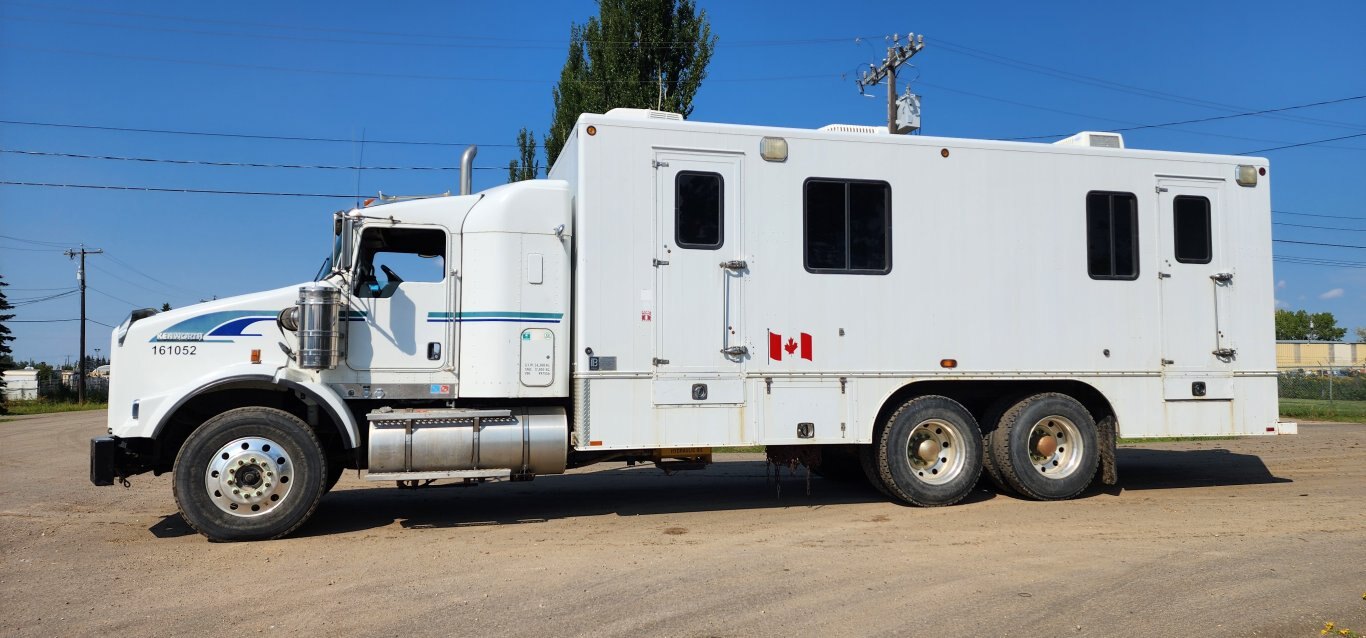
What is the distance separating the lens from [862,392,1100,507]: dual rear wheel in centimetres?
855

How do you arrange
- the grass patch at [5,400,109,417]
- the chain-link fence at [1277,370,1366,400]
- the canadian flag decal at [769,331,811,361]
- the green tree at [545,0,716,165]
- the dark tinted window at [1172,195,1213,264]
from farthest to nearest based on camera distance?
the grass patch at [5,400,109,417], the chain-link fence at [1277,370,1366,400], the green tree at [545,0,716,165], the dark tinted window at [1172,195,1213,264], the canadian flag decal at [769,331,811,361]

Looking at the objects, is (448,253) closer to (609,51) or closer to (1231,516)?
(1231,516)

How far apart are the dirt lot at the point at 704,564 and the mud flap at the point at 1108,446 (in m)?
0.27

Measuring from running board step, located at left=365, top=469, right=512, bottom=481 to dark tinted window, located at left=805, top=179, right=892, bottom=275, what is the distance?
335 centimetres

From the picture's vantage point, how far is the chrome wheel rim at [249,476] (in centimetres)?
723

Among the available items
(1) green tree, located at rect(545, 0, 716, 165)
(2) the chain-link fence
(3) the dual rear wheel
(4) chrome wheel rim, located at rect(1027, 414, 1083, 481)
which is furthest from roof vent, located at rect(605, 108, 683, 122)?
(2) the chain-link fence

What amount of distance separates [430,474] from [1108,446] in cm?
651

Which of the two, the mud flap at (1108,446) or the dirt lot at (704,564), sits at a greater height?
the mud flap at (1108,446)

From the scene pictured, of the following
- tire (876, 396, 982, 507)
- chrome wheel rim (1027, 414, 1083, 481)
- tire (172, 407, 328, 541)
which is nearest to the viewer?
tire (172, 407, 328, 541)

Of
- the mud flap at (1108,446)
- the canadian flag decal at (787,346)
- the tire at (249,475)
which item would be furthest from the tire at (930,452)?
the tire at (249,475)

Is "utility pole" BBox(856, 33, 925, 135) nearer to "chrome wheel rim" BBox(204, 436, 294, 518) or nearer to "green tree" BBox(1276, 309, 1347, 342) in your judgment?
"chrome wheel rim" BBox(204, 436, 294, 518)

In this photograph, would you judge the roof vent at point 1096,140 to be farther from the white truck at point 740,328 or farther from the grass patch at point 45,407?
the grass patch at point 45,407

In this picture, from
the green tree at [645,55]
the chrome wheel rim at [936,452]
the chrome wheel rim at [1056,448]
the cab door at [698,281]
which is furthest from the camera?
the green tree at [645,55]

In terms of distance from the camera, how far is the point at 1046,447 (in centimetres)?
895
